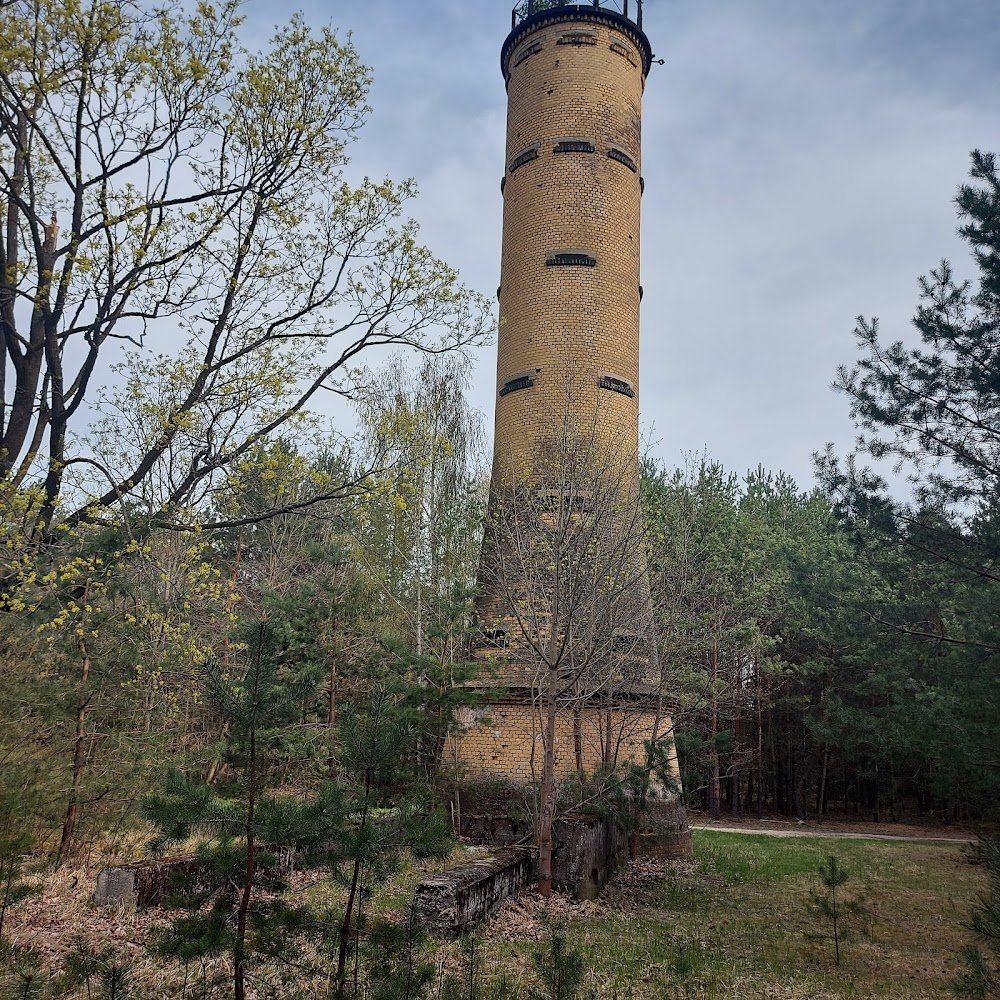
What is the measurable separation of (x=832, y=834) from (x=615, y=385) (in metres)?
15.2

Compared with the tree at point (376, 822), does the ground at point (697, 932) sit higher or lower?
lower

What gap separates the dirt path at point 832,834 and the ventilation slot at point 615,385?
39.6ft

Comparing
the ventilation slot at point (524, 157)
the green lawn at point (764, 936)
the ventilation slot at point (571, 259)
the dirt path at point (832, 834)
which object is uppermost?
the ventilation slot at point (524, 157)

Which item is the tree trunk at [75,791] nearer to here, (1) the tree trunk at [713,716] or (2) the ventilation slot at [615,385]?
(2) the ventilation slot at [615,385]

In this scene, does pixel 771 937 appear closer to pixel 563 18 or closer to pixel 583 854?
pixel 583 854


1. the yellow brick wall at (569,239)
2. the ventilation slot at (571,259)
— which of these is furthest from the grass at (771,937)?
the ventilation slot at (571,259)

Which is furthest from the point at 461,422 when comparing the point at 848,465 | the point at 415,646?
the point at 848,465

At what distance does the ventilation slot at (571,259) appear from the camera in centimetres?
1445

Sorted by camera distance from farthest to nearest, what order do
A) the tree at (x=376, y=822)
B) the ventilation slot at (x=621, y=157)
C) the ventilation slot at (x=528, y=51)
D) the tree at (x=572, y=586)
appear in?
the ventilation slot at (x=528, y=51) < the ventilation slot at (x=621, y=157) < the tree at (x=572, y=586) < the tree at (x=376, y=822)

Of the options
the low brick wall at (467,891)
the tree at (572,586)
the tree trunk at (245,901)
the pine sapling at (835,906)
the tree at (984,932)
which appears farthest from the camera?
the tree at (572,586)

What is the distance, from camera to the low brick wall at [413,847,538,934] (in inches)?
277

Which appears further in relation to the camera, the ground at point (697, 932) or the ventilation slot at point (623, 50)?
the ventilation slot at point (623, 50)

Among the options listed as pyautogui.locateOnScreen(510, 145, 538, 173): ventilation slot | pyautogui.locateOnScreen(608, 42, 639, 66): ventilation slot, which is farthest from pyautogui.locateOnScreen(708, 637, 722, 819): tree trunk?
pyautogui.locateOnScreen(608, 42, 639, 66): ventilation slot

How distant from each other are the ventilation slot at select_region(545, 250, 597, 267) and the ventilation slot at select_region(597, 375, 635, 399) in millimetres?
2010
